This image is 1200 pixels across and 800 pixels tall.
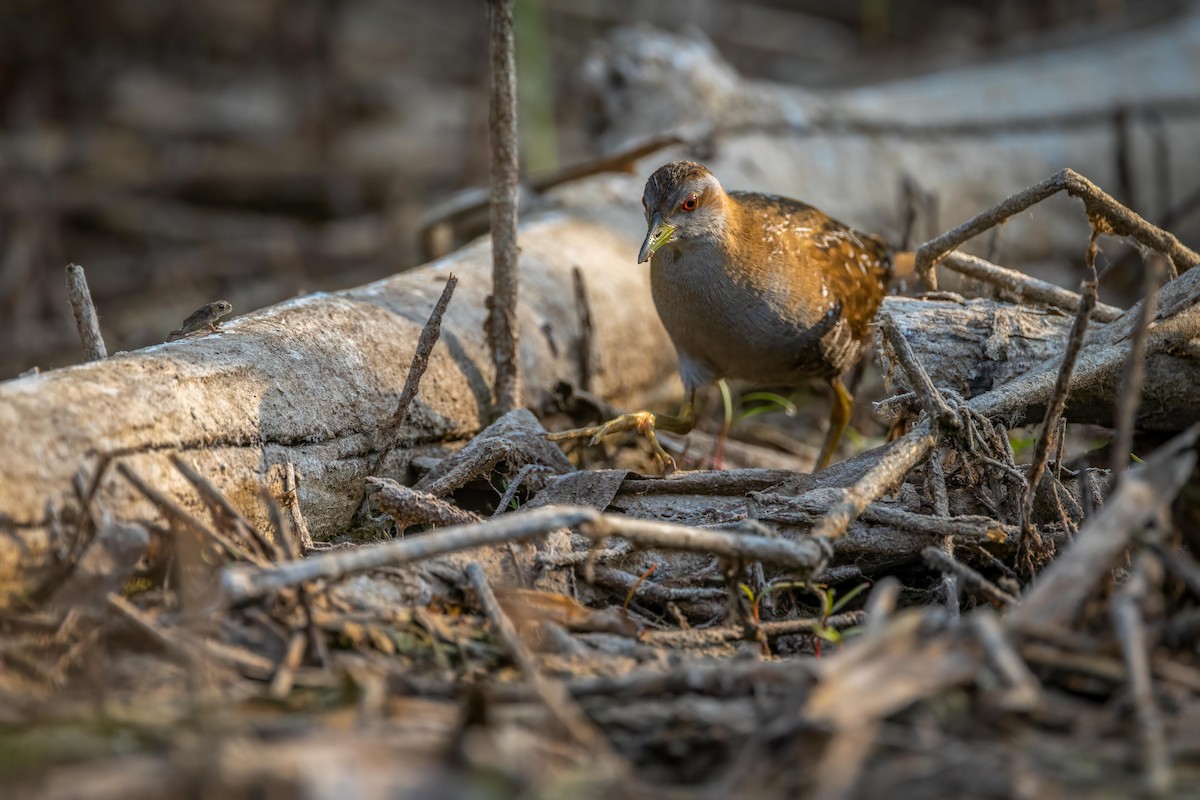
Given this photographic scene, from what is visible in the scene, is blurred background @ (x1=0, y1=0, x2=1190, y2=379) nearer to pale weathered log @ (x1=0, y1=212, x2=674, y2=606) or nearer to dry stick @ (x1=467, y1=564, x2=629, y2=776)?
pale weathered log @ (x1=0, y1=212, x2=674, y2=606)

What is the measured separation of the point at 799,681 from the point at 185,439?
62.4 inches

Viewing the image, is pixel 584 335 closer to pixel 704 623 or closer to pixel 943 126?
pixel 704 623

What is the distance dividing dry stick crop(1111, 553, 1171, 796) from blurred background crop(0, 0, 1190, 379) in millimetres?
4836

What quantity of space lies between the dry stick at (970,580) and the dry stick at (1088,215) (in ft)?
4.40

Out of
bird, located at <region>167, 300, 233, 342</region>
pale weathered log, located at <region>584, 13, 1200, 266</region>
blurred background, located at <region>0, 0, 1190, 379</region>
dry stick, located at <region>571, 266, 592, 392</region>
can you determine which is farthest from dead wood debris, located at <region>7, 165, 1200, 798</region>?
blurred background, located at <region>0, 0, 1190, 379</region>

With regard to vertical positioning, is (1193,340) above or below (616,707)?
above

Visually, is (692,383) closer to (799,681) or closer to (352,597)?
(352,597)

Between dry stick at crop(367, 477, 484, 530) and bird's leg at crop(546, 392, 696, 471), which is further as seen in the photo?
bird's leg at crop(546, 392, 696, 471)

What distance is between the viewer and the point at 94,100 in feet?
28.3

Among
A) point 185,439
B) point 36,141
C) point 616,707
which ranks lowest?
point 616,707

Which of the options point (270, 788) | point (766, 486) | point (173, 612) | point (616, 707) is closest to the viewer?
point (270, 788)

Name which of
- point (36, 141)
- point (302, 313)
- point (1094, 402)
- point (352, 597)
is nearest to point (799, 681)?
point (352, 597)

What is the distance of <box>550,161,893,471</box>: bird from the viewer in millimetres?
4273

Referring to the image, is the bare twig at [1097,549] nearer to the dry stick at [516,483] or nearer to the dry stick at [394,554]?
the dry stick at [394,554]
